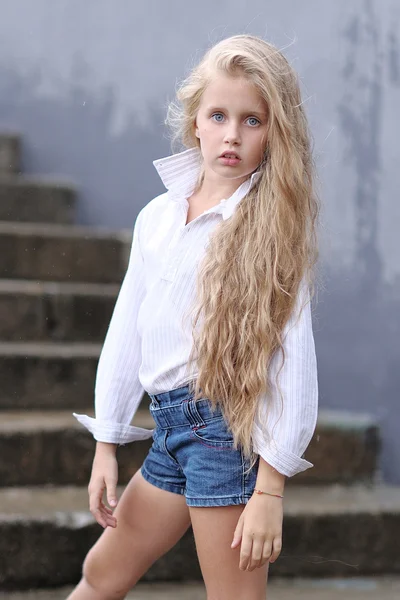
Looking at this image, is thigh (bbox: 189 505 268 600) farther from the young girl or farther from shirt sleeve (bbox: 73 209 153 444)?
shirt sleeve (bbox: 73 209 153 444)

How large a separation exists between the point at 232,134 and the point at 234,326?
0.35 metres

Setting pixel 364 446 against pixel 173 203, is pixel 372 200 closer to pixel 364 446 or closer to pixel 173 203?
pixel 364 446

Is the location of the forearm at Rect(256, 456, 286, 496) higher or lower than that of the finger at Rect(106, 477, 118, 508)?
higher

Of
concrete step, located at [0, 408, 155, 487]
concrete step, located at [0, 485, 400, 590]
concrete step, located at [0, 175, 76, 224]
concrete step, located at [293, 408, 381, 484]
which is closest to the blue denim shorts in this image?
concrete step, located at [0, 485, 400, 590]

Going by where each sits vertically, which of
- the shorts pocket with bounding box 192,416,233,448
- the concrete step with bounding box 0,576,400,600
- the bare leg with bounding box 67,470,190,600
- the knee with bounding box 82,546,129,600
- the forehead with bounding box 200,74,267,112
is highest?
the forehead with bounding box 200,74,267,112

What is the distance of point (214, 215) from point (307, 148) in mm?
224

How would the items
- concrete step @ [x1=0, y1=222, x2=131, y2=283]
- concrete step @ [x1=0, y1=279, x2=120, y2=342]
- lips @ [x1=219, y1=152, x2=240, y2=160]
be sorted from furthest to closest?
concrete step @ [x1=0, y1=222, x2=131, y2=283], concrete step @ [x1=0, y1=279, x2=120, y2=342], lips @ [x1=219, y1=152, x2=240, y2=160]

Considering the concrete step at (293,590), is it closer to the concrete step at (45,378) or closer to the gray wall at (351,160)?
the gray wall at (351,160)

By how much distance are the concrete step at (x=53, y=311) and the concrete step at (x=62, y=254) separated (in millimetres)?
147

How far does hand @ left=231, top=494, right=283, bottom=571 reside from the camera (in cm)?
149

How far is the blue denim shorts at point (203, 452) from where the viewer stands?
1.55 metres

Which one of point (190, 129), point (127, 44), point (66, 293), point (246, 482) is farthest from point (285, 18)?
point (246, 482)

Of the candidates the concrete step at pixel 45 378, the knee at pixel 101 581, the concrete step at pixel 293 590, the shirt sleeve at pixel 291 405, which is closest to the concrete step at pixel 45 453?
the concrete step at pixel 45 378

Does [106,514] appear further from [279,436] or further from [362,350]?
[362,350]
